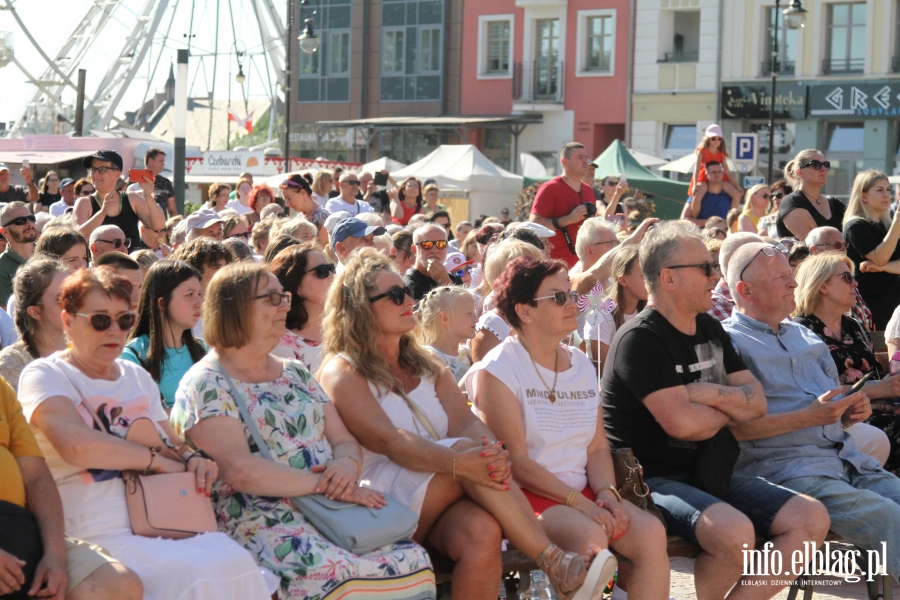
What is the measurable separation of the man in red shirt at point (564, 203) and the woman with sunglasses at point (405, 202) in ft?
15.5

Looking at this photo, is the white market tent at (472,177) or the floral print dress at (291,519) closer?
the floral print dress at (291,519)

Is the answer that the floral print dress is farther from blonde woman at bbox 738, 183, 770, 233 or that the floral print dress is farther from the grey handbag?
blonde woman at bbox 738, 183, 770, 233

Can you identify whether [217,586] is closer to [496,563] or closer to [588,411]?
[496,563]

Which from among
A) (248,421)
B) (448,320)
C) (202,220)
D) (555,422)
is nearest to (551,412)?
(555,422)

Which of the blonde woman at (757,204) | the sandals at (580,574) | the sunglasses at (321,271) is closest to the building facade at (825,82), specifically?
the blonde woman at (757,204)

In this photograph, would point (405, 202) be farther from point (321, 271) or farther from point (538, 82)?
point (538, 82)

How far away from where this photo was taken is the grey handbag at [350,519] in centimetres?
372

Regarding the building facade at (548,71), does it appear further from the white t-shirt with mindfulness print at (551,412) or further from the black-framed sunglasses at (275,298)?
the black-framed sunglasses at (275,298)

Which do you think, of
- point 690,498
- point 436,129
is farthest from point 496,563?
point 436,129

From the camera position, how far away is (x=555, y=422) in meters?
4.40

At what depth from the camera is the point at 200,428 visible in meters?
3.77

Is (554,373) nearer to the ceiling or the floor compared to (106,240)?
nearer to the floor

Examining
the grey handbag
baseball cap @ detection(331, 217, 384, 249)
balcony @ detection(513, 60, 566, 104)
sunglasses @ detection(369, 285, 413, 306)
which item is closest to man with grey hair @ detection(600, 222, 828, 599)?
sunglasses @ detection(369, 285, 413, 306)

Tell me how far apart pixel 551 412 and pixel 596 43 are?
29709mm
